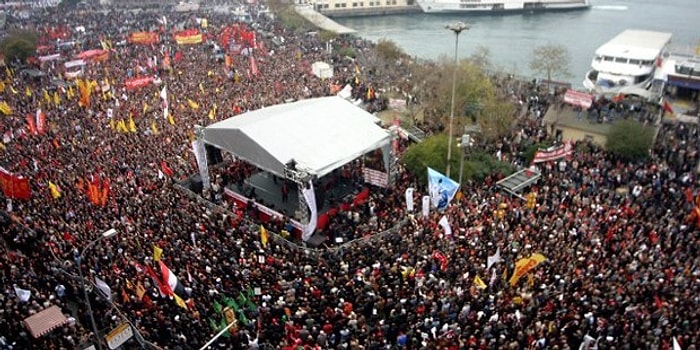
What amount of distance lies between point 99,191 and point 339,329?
39.5 ft

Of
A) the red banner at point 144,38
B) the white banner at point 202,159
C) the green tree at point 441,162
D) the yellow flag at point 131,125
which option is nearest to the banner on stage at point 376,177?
the green tree at point 441,162

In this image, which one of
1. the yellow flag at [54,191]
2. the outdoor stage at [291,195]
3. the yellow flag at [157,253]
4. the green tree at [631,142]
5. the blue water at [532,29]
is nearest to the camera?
the yellow flag at [157,253]

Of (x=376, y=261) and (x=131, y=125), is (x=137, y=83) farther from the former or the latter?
(x=376, y=261)

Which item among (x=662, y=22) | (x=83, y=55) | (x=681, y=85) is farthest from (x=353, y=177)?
(x=662, y=22)

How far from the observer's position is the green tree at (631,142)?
82.0 ft

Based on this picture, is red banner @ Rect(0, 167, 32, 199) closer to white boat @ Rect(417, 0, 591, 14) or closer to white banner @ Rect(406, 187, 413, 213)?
white banner @ Rect(406, 187, 413, 213)

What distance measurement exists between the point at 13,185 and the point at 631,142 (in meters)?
26.0

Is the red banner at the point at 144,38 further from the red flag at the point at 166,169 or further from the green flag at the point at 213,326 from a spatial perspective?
the green flag at the point at 213,326

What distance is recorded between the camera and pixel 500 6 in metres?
82.2

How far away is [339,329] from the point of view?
14156 mm

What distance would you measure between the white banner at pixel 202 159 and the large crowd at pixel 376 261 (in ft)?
3.32

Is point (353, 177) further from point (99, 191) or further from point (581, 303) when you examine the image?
point (581, 303)

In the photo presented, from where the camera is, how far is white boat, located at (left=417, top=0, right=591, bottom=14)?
270 ft

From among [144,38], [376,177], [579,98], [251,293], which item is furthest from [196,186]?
[144,38]
